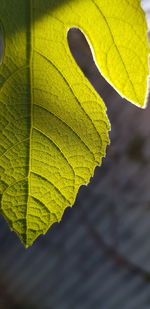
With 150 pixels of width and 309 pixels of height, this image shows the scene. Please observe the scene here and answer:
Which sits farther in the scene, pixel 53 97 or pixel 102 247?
pixel 102 247

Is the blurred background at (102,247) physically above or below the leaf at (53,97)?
below

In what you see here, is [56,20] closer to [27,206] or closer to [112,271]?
[27,206]

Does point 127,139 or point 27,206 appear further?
point 127,139

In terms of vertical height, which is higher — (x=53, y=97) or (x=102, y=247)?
(x=53, y=97)

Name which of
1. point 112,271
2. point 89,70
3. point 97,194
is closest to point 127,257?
point 112,271
